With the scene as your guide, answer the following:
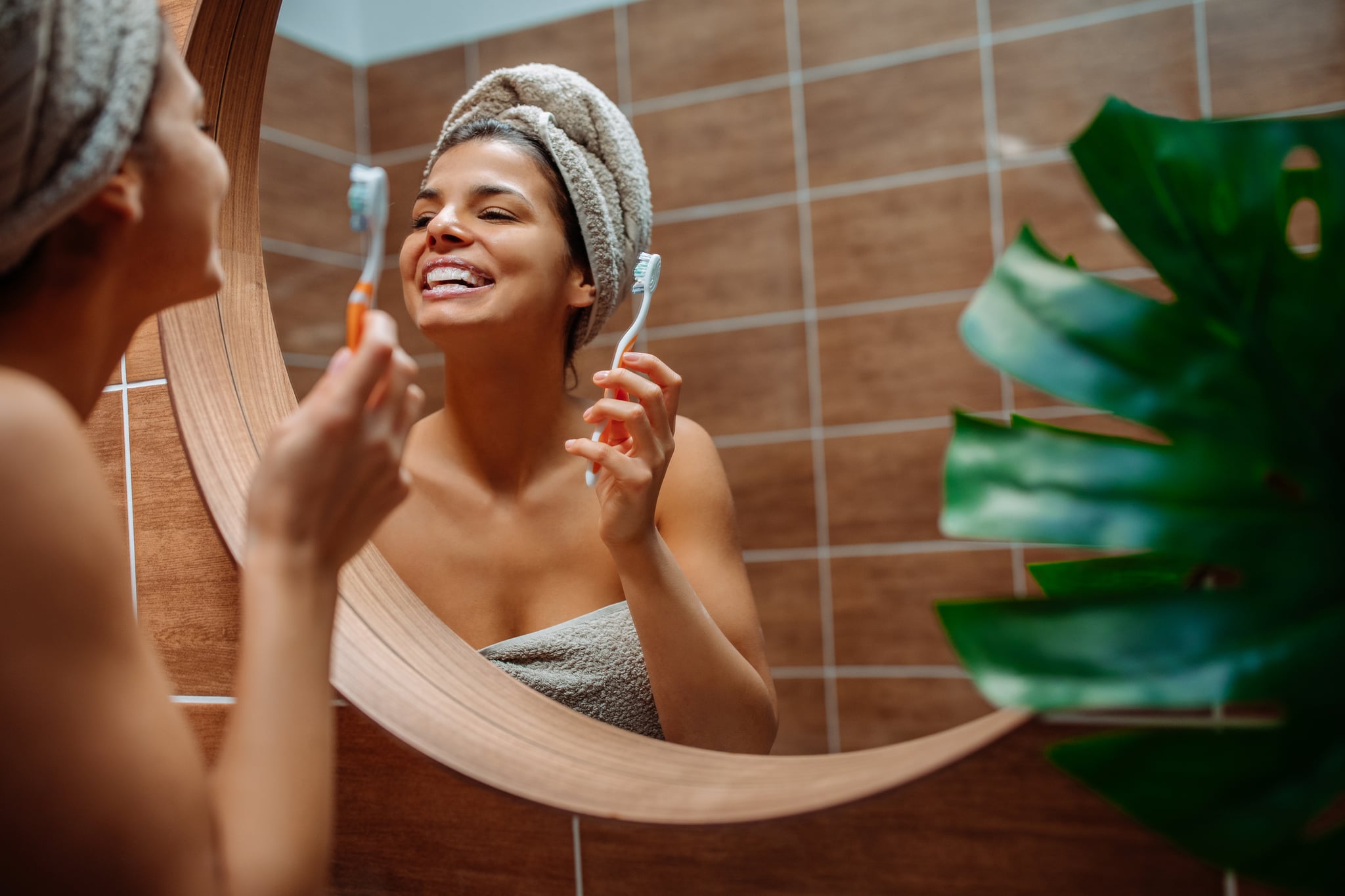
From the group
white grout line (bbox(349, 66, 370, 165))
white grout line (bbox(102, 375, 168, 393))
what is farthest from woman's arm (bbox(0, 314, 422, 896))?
white grout line (bbox(349, 66, 370, 165))

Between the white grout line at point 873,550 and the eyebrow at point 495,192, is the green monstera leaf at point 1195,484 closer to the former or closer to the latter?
the eyebrow at point 495,192

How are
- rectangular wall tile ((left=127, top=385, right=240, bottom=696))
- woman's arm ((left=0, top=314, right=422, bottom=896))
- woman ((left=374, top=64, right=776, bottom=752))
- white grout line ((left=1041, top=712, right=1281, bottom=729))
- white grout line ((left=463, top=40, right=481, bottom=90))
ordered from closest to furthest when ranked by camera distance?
woman's arm ((left=0, top=314, right=422, bottom=896)) < white grout line ((left=1041, top=712, right=1281, bottom=729)) < rectangular wall tile ((left=127, top=385, right=240, bottom=696)) < woman ((left=374, top=64, right=776, bottom=752)) < white grout line ((left=463, top=40, right=481, bottom=90))

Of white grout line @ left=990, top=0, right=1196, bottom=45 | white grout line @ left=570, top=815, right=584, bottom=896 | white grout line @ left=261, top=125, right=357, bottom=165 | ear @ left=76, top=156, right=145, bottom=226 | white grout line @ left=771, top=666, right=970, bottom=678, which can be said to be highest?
white grout line @ left=990, top=0, right=1196, bottom=45

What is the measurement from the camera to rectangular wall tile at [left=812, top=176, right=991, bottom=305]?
68.8 inches

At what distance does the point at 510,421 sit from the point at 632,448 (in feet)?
0.96

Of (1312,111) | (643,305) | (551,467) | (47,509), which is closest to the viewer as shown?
(47,509)

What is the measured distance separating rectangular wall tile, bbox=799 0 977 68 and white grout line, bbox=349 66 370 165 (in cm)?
95

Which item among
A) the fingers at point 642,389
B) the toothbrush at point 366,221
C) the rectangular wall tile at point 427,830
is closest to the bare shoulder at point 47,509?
the toothbrush at point 366,221

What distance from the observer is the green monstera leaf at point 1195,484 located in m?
0.35

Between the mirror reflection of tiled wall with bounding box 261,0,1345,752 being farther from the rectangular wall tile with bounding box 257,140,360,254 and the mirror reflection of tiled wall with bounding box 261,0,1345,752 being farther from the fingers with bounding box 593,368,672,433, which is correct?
the fingers with bounding box 593,368,672,433

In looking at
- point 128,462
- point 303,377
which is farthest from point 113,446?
point 303,377

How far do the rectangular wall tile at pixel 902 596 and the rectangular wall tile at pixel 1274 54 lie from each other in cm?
82

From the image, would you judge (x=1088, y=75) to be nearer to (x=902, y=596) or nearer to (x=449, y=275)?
(x=902, y=596)

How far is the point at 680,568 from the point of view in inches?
33.8
